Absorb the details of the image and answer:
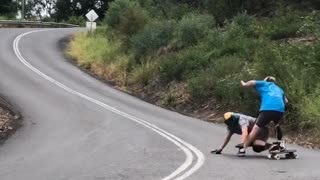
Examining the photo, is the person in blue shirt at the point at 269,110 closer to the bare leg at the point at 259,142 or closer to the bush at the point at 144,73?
the bare leg at the point at 259,142

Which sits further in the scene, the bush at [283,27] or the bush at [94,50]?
the bush at [94,50]

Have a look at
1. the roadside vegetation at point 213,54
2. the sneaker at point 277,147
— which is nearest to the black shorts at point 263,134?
the sneaker at point 277,147

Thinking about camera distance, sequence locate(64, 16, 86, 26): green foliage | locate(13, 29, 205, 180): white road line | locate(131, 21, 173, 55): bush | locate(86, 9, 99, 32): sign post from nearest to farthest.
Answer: locate(13, 29, 205, 180): white road line < locate(131, 21, 173, 55): bush < locate(86, 9, 99, 32): sign post < locate(64, 16, 86, 26): green foliage

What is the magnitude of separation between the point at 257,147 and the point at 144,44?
1996 centimetres

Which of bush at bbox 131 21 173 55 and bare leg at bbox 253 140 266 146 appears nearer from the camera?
bare leg at bbox 253 140 266 146

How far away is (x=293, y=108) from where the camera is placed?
18.1 m

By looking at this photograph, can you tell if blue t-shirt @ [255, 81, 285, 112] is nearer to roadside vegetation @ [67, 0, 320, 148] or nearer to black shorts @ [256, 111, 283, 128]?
black shorts @ [256, 111, 283, 128]

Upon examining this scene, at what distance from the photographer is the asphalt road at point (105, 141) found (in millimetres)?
10766

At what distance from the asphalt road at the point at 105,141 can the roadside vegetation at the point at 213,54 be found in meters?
1.91

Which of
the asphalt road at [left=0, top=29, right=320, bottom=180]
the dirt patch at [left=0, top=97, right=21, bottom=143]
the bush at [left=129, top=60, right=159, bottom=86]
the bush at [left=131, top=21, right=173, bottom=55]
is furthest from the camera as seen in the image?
the bush at [left=131, top=21, right=173, bottom=55]

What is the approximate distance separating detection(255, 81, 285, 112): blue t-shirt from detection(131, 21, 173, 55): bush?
63.9 ft

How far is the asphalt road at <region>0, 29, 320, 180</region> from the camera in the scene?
424 inches

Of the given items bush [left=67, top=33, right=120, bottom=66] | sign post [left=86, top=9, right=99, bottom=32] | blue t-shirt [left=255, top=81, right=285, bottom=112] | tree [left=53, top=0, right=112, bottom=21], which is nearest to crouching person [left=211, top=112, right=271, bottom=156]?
blue t-shirt [left=255, top=81, right=285, bottom=112]

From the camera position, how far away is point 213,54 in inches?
1049
